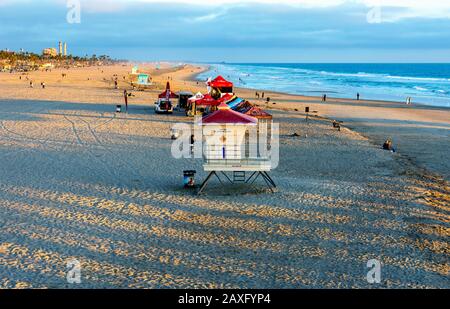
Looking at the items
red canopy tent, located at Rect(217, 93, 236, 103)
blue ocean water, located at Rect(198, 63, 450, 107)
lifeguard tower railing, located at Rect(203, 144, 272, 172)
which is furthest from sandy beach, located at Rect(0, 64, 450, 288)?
blue ocean water, located at Rect(198, 63, 450, 107)

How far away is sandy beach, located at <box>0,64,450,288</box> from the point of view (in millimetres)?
7738

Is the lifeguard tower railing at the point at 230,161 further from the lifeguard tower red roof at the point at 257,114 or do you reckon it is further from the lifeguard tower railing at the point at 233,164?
the lifeguard tower red roof at the point at 257,114

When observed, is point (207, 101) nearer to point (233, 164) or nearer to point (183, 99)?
point (183, 99)

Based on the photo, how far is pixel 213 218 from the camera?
1027cm

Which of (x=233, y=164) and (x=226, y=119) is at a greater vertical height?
(x=226, y=119)

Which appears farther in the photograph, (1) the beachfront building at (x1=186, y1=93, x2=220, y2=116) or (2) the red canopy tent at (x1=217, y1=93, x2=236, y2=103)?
(1) the beachfront building at (x1=186, y1=93, x2=220, y2=116)

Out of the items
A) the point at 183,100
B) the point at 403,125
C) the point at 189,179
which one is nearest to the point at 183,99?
the point at 183,100

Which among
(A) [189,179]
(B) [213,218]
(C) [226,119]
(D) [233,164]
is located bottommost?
(B) [213,218]

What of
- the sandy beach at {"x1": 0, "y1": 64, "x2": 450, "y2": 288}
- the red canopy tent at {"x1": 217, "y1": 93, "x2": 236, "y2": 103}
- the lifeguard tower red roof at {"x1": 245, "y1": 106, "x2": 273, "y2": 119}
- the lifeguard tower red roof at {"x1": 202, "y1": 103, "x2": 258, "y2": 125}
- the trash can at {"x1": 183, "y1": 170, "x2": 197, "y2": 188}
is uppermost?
the red canopy tent at {"x1": 217, "y1": 93, "x2": 236, "y2": 103}

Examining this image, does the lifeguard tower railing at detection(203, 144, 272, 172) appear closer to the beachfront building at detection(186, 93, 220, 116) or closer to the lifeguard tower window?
the beachfront building at detection(186, 93, 220, 116)

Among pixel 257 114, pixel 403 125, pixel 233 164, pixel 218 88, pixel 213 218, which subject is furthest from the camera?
pixel 403 125

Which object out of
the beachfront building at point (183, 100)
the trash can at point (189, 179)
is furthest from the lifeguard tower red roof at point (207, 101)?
the trash can at point (189, 179)

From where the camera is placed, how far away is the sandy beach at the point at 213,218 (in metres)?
7.74
